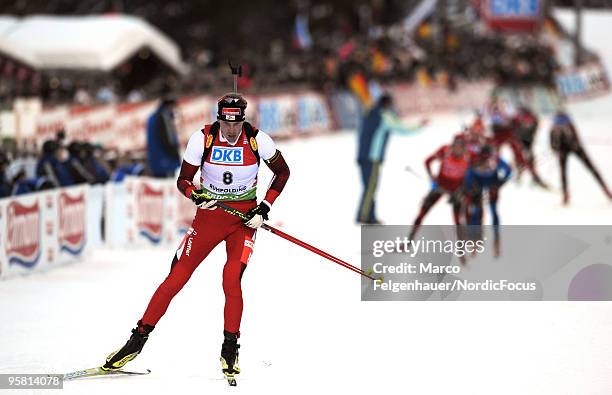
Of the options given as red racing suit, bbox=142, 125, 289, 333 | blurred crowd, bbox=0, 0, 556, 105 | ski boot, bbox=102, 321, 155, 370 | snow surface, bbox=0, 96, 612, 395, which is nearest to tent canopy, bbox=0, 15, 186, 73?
blurred crowd, bbox=0, 0, 556, 105

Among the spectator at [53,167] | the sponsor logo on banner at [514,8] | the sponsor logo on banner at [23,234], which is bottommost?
the sponsor logo on banner at [23,234]

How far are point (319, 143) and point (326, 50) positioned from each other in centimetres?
991

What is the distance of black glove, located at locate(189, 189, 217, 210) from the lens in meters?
8.75

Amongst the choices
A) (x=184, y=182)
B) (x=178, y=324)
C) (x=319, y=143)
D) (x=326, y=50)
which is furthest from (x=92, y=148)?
(x=326, y=50)

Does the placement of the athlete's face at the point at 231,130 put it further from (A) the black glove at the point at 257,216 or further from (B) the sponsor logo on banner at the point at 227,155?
(A) the black glove at the point at 257,216

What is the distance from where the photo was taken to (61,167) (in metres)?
15.6

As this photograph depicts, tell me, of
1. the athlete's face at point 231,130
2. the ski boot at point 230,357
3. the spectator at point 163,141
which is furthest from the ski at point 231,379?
the spectator at point 163,141

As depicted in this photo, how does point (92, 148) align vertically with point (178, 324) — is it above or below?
above

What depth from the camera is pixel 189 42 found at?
154ft

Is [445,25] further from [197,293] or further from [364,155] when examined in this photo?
[197,293]

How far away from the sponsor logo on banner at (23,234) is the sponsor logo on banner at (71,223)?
1.86 ft

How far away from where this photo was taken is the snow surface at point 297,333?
347 inches

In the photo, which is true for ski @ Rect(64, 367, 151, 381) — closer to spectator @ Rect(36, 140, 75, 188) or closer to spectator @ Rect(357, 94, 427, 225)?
spectator @ Rect(36, 140, 75, 188)

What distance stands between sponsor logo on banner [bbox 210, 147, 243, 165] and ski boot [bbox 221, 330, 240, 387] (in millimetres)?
1229
